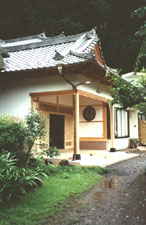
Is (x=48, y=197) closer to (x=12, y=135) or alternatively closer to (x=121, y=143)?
(x=12, y=135)

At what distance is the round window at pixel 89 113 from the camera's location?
1306cm

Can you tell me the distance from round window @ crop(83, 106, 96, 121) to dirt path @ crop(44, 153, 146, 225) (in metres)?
6.74

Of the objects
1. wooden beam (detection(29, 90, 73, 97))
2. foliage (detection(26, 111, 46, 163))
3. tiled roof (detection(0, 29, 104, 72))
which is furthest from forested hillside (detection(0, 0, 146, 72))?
foliage (detection(26, 111, 46, 163))

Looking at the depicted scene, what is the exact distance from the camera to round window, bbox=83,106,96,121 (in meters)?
13.1

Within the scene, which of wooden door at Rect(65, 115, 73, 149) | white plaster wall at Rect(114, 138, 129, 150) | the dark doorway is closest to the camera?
the dark doorway

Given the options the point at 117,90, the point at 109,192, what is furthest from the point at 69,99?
the point at 109,192

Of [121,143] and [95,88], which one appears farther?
[121,143]

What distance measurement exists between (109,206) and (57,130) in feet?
26.4

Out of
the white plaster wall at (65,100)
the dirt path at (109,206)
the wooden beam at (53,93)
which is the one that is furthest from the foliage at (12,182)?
the white plaster wall at (65,100)

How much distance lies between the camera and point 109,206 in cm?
446

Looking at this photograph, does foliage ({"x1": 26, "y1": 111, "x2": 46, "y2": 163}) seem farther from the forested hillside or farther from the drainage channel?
the forested hillside

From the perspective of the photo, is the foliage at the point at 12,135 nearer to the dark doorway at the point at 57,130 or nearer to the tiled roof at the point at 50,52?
the tiled roof at the point at 50,52

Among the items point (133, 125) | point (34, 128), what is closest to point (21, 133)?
point (34, 128)

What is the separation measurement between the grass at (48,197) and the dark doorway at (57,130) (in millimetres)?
4665
